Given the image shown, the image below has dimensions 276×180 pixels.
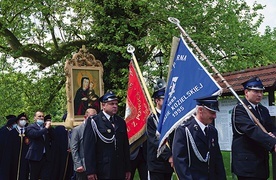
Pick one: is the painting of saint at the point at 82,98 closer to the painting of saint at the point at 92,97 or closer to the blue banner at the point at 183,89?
the painting of saint at the point at 92,97

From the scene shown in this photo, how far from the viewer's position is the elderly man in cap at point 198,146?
5863 mm

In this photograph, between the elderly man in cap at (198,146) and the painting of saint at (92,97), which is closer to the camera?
the elderly man in cap at (198,146)

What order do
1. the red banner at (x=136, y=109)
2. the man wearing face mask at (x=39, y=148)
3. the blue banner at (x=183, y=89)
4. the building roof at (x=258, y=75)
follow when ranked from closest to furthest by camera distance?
the blue banner at (x=183, y=89)
the building roof at (x=258, y=75)
the red banner at (x=136, y=109)
the man wearing face mask at (x=39, y=148)

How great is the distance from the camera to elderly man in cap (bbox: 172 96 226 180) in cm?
586

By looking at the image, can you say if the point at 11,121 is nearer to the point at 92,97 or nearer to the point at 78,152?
the point at 78,152

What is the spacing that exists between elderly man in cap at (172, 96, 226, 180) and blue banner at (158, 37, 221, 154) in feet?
1.66

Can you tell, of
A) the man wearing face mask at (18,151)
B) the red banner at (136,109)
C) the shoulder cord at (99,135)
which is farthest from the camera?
the man wearing face mask at (18,151)

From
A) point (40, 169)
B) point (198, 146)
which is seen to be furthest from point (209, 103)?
point (40, 169)

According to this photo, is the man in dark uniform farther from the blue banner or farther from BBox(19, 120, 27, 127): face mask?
BBox(19, 120, 27, 127): face mask

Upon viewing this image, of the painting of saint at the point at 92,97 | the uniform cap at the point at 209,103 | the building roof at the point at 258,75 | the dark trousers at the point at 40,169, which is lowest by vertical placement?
the dark trousers at the point at 40,169

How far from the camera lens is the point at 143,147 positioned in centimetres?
1026

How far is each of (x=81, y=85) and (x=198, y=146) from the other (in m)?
12.1

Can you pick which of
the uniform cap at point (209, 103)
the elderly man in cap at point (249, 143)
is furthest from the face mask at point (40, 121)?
the uniform cap at point (209, 103)

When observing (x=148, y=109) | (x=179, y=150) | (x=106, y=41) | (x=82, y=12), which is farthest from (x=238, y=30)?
(x=179, y=150)
